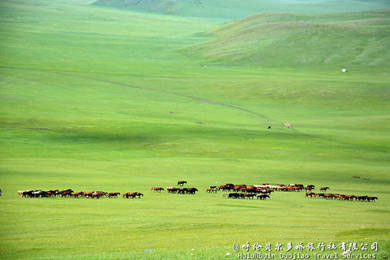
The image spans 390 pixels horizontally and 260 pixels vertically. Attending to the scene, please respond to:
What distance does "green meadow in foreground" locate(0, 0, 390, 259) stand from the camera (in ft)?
66.6

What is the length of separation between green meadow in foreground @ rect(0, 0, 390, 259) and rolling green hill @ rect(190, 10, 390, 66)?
71cm

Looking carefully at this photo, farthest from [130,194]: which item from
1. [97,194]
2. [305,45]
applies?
[305,45]

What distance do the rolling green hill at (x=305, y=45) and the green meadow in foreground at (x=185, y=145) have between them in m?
0.71

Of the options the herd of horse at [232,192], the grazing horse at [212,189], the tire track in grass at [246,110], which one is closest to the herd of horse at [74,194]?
the herd of horse at [232,192]

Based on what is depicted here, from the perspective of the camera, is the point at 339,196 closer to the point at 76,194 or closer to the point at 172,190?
the point at 172,190

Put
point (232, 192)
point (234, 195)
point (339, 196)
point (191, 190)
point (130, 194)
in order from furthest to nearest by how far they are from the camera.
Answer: point (232, 192) → point (191, 190) → point (234, 195) → point (339, 196) → point (130, 194)

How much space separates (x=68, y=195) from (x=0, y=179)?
21.7ft

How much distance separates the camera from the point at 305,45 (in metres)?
127

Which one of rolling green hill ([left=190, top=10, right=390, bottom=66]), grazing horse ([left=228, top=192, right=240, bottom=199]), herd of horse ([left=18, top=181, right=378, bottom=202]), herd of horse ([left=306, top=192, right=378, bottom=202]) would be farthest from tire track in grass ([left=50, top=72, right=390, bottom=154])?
rolling green hill ([left=190, top=10, right=390, bottom=66])

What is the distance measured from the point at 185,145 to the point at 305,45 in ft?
262

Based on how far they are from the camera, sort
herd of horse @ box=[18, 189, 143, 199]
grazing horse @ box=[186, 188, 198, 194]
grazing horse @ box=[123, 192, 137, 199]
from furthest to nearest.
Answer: grazing horse @ box=[186, 188, 198, 194]
grazing horse @ box=[123, 192, 137, 199]
herd of horse @ box=[18, 189, 143, 199]

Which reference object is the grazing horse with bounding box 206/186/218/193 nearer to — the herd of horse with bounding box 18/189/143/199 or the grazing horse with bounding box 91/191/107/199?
the herd of horse with bounding box 18/189/143/199

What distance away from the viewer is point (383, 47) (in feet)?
394

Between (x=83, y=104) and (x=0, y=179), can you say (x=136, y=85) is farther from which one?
(x=0, y=179)
